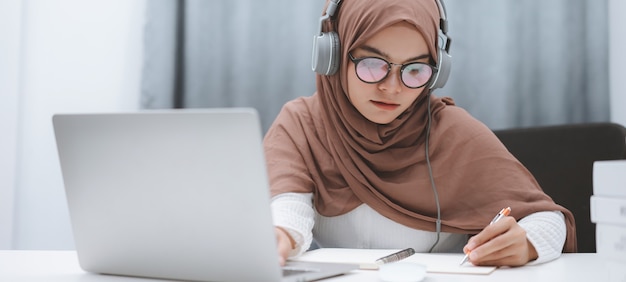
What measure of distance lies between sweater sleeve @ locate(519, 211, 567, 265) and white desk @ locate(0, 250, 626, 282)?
19mm

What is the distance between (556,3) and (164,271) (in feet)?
5.41

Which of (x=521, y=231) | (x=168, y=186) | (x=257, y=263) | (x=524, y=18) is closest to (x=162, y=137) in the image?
(x=168, y=186)

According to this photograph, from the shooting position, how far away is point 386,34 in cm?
125

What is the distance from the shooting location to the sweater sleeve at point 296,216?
1091 mm

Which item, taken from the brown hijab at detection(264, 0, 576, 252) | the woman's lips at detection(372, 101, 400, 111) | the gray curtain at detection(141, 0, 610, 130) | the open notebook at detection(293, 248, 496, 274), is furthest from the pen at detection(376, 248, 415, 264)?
the gray curtain at detection(141, 0, 610, 130)

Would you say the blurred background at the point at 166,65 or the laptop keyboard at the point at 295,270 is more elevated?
the blurred background at the point at 166,65

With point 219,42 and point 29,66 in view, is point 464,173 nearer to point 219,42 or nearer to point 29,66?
point 219,42

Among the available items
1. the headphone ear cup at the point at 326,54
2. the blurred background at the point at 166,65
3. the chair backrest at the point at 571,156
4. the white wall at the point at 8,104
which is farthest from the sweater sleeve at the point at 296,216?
the white wall at the point at 8,104

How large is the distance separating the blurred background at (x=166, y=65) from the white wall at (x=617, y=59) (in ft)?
0.70

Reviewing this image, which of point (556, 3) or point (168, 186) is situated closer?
point (168, 186)

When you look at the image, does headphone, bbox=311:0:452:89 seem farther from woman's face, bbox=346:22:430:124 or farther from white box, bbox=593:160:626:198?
white box, bbox=593:160:626:198

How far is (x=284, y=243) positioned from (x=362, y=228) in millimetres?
392

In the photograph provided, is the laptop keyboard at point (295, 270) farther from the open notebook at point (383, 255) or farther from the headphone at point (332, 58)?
the headphone at point (332, 58)

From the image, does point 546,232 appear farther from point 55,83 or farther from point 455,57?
point 55,83
